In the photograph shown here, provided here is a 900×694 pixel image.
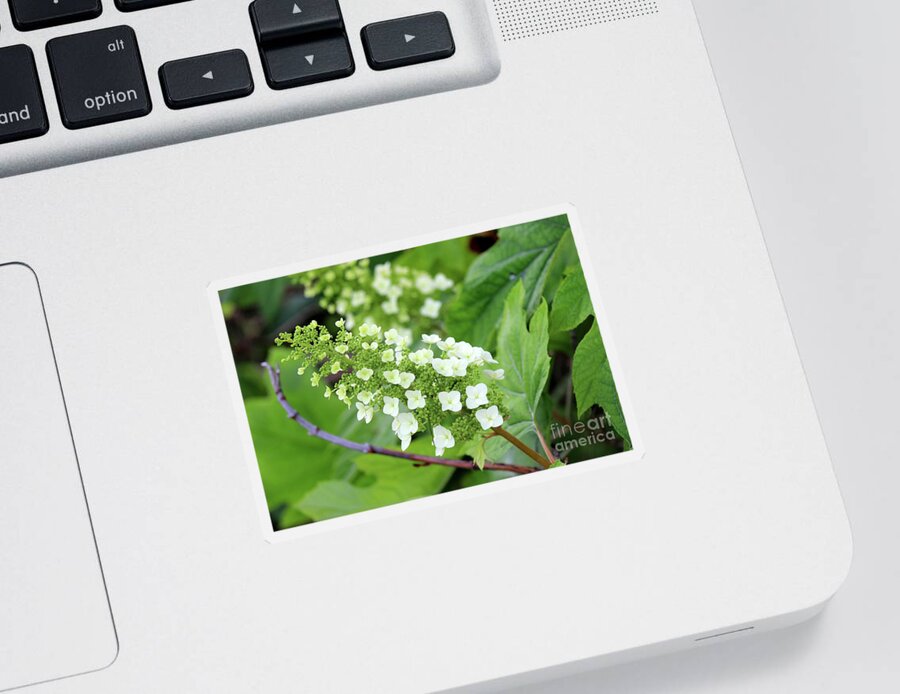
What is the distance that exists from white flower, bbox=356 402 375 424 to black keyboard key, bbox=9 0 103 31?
0.21 meters

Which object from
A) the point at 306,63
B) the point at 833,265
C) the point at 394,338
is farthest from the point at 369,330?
the point at 833,265

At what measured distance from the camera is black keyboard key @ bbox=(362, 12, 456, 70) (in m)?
0.35

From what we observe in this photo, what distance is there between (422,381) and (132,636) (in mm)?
155

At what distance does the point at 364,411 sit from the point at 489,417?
0.05 m

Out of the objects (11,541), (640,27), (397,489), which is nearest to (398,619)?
(397,489)

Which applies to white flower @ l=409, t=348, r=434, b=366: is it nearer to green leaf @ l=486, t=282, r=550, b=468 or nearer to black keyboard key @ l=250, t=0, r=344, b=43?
green leaf @ l=486, t=282, r=550, b=468

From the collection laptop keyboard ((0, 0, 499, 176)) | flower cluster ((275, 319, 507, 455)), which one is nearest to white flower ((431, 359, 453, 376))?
flower cluster ((275, 319, 507, 455))

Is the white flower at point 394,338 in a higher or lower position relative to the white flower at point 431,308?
lower

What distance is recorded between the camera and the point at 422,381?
0.34 metres

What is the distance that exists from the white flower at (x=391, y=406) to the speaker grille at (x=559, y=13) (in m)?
0.18

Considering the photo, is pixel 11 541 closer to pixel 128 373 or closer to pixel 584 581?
pixel 128 373

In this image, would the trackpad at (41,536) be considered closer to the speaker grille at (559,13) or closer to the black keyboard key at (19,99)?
the black keyboard key at (19,99)

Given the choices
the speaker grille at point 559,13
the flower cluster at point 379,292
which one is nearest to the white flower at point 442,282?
the flower cluster at point 379,292

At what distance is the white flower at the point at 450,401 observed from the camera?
13.2 inches
